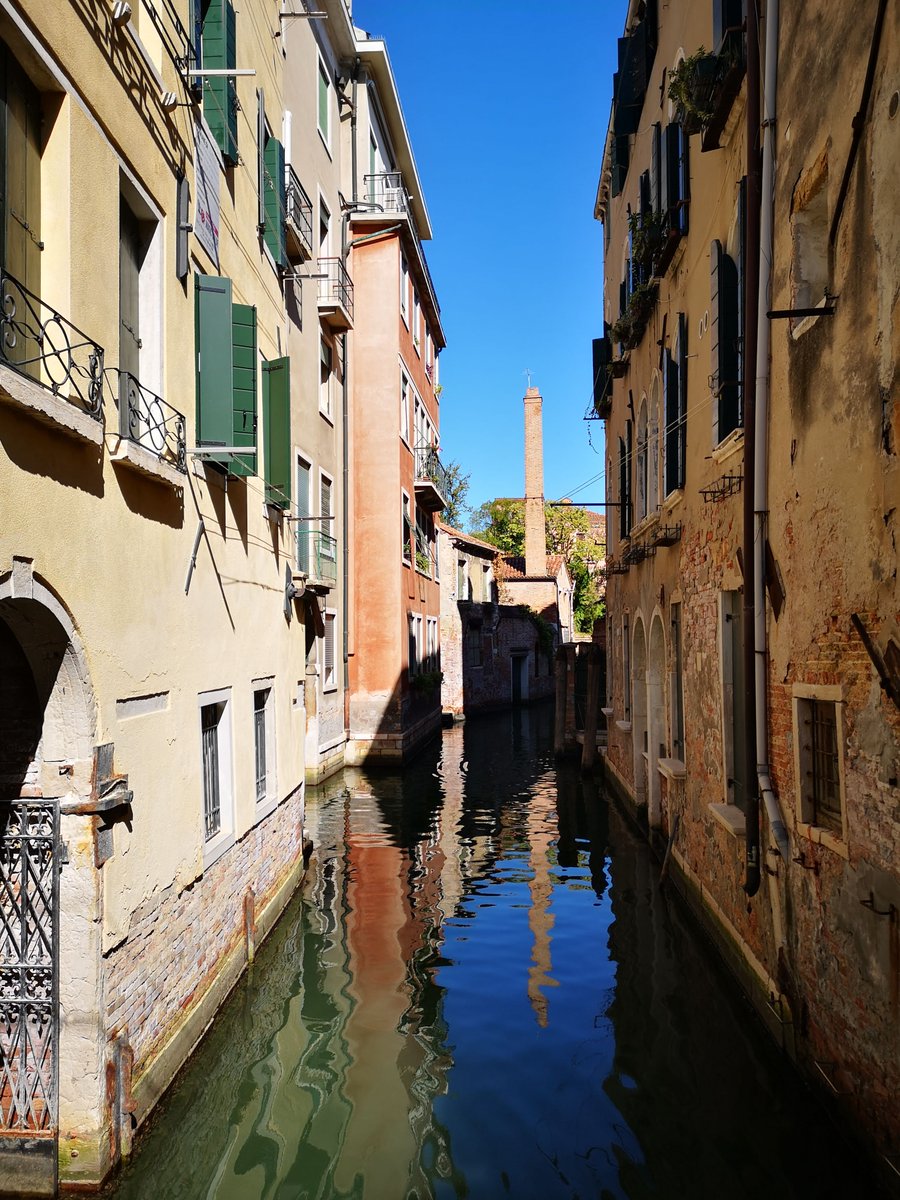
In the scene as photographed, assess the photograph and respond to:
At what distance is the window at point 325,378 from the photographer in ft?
54.3

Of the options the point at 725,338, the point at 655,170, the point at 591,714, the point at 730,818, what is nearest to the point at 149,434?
the point at 725,338

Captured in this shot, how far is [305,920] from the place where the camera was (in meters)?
8.75

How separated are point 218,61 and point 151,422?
3080 millimetres

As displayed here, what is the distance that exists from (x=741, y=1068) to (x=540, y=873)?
207 inches

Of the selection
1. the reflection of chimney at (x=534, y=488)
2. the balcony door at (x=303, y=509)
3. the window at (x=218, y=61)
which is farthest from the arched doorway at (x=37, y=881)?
the reflection of chimney at (x=534, y=488)

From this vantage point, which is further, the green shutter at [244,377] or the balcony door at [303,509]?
the balcony door at [303,509]

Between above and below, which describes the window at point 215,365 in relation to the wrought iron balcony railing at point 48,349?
above

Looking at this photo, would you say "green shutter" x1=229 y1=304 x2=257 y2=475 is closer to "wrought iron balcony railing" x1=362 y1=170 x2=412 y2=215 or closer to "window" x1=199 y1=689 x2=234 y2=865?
"window" x1=199 y1=689 x2=234 y2=865

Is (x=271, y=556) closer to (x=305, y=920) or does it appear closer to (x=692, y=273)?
(x=305, y=920)

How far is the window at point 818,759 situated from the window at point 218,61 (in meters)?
5.42

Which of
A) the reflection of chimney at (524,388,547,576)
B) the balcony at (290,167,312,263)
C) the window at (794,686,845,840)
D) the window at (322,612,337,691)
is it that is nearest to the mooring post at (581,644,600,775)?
the window at (322,612,337,691)

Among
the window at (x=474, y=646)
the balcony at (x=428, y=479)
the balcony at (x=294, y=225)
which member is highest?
the balcony at (x=294, y=225)

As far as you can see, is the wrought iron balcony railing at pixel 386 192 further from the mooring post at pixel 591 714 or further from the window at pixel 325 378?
the mooring post at pixel 591 714

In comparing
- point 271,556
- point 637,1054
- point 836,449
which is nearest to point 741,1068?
point 637,1054
